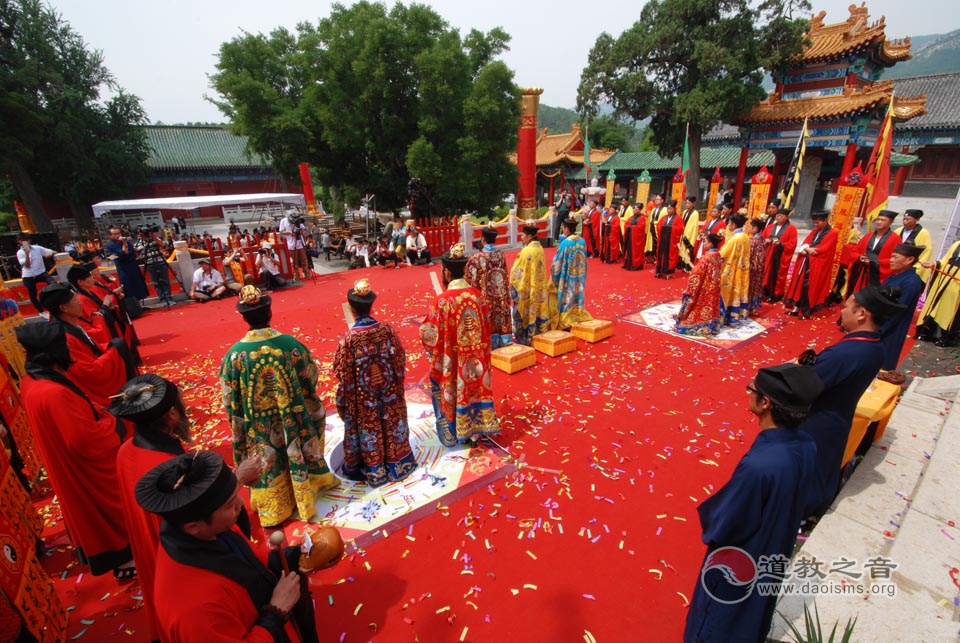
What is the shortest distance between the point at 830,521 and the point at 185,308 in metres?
11.8

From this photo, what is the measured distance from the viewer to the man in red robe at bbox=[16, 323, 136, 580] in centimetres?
291

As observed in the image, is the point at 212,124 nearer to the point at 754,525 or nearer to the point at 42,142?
the point at 42,142

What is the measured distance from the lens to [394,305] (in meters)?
9.88

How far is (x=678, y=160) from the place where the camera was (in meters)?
27.9

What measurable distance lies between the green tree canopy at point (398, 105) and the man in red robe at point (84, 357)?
13924 mm

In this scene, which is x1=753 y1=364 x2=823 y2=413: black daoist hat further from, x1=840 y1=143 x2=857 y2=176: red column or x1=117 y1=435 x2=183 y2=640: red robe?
x1=840 y1=143 x2=857 y2=176: red column

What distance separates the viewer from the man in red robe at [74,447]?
291 cm

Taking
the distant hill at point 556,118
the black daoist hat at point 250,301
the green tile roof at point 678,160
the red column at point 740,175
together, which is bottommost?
the black daoist hat at point 250,301

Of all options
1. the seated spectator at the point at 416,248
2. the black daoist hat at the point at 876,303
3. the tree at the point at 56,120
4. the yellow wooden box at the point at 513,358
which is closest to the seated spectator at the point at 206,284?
the seated spectator at the point at 416,248

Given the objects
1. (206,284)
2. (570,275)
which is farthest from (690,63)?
(206,284)

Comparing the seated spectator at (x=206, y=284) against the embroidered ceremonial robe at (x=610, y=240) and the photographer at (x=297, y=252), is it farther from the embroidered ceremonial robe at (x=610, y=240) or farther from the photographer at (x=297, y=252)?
the embroidered ceremonial robe at (x=610, y=240)

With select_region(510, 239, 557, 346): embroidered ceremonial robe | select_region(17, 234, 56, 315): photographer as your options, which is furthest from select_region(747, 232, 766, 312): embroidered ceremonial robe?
select_region(17, 234, 56, 315): photographer

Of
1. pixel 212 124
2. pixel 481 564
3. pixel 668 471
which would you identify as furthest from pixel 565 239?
pixel 212 124

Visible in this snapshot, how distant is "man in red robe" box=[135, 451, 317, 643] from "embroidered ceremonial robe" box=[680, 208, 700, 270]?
38.7 feet
